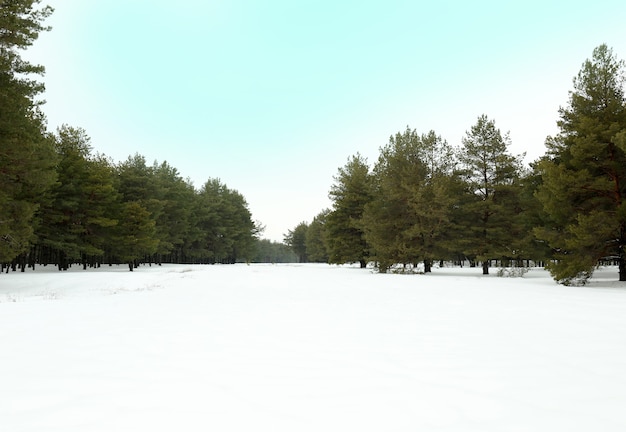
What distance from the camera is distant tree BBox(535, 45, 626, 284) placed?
17.7 metres

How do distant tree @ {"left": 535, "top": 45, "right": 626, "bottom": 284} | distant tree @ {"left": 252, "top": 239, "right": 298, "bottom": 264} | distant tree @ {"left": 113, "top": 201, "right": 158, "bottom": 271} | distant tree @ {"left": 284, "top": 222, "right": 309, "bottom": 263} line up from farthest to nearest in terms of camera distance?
distant tree @ {"left": 252, "top": 239, "right": 298, "bottom": 264} → distant tree @ {"left": 284, "top": 222, "right": 309, "bottom": 263} → distant tree @ {"left": 113, "top": 201, "right": 158, "bottom": 271} → distant tree @ {"left": 535, "top": 45, "right": 626, "bottom": 284}

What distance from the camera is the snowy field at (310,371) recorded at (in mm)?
3223

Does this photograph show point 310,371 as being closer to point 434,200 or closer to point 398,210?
point 434,200

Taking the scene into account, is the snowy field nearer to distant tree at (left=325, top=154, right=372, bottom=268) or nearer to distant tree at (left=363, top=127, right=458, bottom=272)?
distant tree at (left=363, top=127, right=458, bottom=272)

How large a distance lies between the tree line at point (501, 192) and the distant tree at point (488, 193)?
7 centimetres

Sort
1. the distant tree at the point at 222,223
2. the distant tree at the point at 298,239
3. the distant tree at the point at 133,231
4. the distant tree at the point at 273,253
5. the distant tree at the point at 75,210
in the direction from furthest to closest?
the distant tree at the point at 273,253 → the distant tree at the point at 298,239 → the distant tree at the point at 222,223 → the distant tree at the point at 133,231 → the distant tree at the point at 75,210

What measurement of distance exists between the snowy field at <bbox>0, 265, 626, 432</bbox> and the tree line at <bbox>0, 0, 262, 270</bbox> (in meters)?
13.4

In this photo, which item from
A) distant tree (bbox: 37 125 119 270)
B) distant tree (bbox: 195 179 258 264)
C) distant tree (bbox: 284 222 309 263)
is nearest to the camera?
distant tree (bbox: 37 125 119 270)

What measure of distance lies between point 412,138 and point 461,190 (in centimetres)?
588

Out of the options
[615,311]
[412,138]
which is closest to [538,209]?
[412,138]

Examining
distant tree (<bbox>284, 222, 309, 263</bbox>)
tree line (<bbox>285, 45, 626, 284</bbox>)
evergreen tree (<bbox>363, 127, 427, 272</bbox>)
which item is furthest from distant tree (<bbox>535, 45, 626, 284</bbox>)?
distant tree (<bbox>284, 222, 309, 263</bbox>)

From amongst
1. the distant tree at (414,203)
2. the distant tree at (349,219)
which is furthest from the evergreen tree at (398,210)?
the distant tree at (349,219)

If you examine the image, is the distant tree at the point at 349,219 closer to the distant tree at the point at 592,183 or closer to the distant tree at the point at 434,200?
the distant tree at the point at 434,200

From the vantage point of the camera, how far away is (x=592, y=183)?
18.3m
